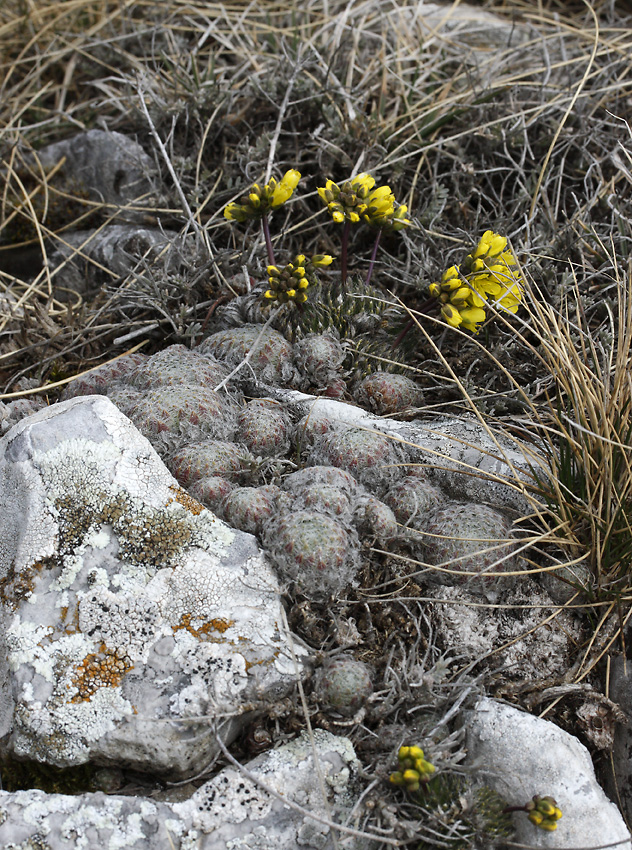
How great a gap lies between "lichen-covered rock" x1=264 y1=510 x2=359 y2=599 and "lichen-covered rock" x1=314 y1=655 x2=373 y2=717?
0.28 meters

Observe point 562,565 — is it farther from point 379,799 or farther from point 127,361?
point 127,361

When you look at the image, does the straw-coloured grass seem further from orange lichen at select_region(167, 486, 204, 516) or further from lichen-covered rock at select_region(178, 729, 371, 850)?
orange lichen at select_region(167, 486, 204, 516)

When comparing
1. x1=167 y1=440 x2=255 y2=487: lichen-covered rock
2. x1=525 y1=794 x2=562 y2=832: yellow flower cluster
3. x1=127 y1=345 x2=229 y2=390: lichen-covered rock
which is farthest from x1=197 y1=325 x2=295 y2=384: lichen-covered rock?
x1=525 y1=794 x2=562 y2=832: yellow flower cluster

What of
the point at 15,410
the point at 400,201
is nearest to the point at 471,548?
the point at 15,410

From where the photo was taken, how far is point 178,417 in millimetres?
2975

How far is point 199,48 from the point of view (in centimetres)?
509

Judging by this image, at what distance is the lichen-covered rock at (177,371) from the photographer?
3.17m

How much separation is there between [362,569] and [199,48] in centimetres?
425

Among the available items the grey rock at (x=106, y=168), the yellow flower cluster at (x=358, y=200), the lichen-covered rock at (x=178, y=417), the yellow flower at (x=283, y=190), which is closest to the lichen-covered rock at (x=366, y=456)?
the lichen-covered rock at (x=178, y=417)

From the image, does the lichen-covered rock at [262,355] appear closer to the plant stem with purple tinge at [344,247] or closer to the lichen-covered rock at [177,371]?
the lichen-covered rock at [177,371]

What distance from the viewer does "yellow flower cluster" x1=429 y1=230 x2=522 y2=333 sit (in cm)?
304

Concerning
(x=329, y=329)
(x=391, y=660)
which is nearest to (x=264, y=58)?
(x=329, y=329)

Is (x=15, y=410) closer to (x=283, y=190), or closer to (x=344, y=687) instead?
(x=283, y=190)

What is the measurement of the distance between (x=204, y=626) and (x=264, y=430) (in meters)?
0.93
